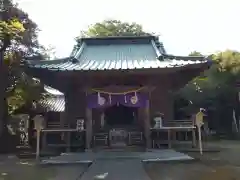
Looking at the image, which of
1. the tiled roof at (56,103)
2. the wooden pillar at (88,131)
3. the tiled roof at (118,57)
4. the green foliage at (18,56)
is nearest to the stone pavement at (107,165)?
the wooden pillar at (88,131)

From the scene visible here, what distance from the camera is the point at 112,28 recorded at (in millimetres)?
39969

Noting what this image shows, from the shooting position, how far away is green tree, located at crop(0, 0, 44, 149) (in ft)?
51.8

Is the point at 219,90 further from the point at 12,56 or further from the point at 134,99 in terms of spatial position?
the point at 12,56

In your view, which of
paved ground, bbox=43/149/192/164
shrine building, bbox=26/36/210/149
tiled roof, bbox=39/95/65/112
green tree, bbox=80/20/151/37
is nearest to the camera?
paved ground, bbox=43/149/192/164

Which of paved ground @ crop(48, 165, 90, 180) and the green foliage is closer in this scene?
paved ground @ crop(48, 165, 90, 180)

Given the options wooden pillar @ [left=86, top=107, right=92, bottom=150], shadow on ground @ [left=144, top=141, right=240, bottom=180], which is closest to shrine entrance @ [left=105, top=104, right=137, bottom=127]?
wooden pillar @ [left=86, top=107, right=92, bottom=150]

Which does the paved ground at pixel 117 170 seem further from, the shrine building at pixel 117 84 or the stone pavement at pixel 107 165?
the shrine building at pixel 117 84

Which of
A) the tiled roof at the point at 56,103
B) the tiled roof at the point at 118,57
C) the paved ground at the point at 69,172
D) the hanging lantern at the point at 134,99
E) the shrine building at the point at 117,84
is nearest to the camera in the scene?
the paved ground at the point at 69,172

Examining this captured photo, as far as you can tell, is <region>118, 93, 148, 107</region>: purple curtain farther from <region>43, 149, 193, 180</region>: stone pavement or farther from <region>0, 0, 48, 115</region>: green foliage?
<region>0, 0, 48, 115</region>: green foliage

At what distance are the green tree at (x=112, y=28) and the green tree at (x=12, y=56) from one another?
21.8 metres

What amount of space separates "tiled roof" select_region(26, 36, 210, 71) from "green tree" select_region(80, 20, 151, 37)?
1990cm

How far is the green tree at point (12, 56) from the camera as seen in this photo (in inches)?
621

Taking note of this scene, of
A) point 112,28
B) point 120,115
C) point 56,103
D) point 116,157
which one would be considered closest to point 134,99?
point 120,115

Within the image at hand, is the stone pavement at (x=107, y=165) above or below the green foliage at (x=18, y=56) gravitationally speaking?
below
